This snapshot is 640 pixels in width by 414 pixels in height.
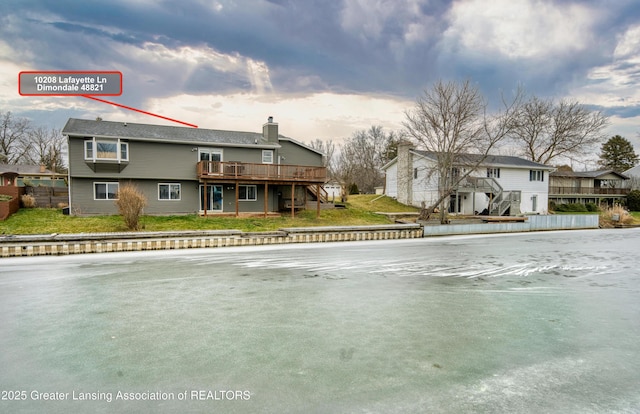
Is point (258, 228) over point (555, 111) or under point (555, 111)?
under

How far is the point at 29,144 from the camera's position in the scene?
49.6m

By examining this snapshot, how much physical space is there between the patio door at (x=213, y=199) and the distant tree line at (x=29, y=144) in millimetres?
33328

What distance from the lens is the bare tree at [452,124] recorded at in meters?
25.6

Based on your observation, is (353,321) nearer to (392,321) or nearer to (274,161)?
(392,321)

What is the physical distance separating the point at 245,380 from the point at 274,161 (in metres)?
22.9

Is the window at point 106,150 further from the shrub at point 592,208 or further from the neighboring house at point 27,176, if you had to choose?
the shrub at point 592,208

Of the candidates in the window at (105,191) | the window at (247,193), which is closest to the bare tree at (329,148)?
the window at (247,193)

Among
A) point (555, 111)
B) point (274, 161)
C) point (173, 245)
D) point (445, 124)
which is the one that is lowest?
point (173, 245)

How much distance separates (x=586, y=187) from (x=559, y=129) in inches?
379

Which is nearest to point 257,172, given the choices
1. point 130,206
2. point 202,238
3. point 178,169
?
point 178,169

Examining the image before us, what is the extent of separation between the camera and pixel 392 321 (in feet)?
20.0

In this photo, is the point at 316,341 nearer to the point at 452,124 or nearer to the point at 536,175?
the point at 452,124

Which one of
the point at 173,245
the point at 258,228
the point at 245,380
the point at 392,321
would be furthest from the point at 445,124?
the point at 245,380

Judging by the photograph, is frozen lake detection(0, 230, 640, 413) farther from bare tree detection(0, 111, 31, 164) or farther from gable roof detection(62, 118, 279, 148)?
bare tree detection(0, 111, 31, 164)
